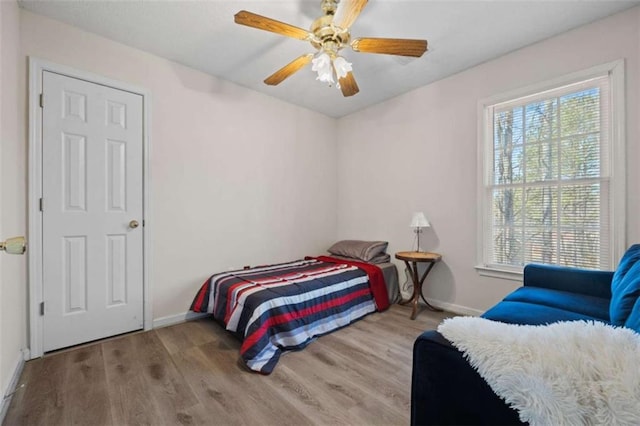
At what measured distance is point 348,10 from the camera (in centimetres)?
169

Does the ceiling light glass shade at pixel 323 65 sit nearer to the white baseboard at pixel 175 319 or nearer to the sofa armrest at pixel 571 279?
the sofa armrest at pixel 571 279

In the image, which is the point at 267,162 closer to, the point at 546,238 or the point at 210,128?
the point at 210,128

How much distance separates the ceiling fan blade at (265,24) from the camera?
164cm

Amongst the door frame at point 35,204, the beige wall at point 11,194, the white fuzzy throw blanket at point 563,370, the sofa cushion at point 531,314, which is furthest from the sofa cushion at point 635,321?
the door frame at point 35,204

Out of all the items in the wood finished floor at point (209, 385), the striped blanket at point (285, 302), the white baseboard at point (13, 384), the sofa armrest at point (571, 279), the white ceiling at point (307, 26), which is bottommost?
the wood finished floor at point (209, 385)

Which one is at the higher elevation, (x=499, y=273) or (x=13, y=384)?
(x=499, y=273)

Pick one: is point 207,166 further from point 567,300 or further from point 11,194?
point 567,300

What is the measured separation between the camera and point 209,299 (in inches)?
107

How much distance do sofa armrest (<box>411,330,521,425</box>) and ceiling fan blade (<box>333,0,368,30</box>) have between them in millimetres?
1808

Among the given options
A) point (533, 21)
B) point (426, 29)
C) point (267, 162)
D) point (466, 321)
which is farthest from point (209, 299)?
point (533, 21)

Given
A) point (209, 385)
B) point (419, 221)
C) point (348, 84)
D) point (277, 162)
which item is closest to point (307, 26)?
point (348, 84)

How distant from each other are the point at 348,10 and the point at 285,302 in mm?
2118

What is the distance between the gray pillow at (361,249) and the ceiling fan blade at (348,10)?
7.88 ft

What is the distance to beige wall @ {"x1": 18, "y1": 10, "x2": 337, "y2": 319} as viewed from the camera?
7.75 ft
